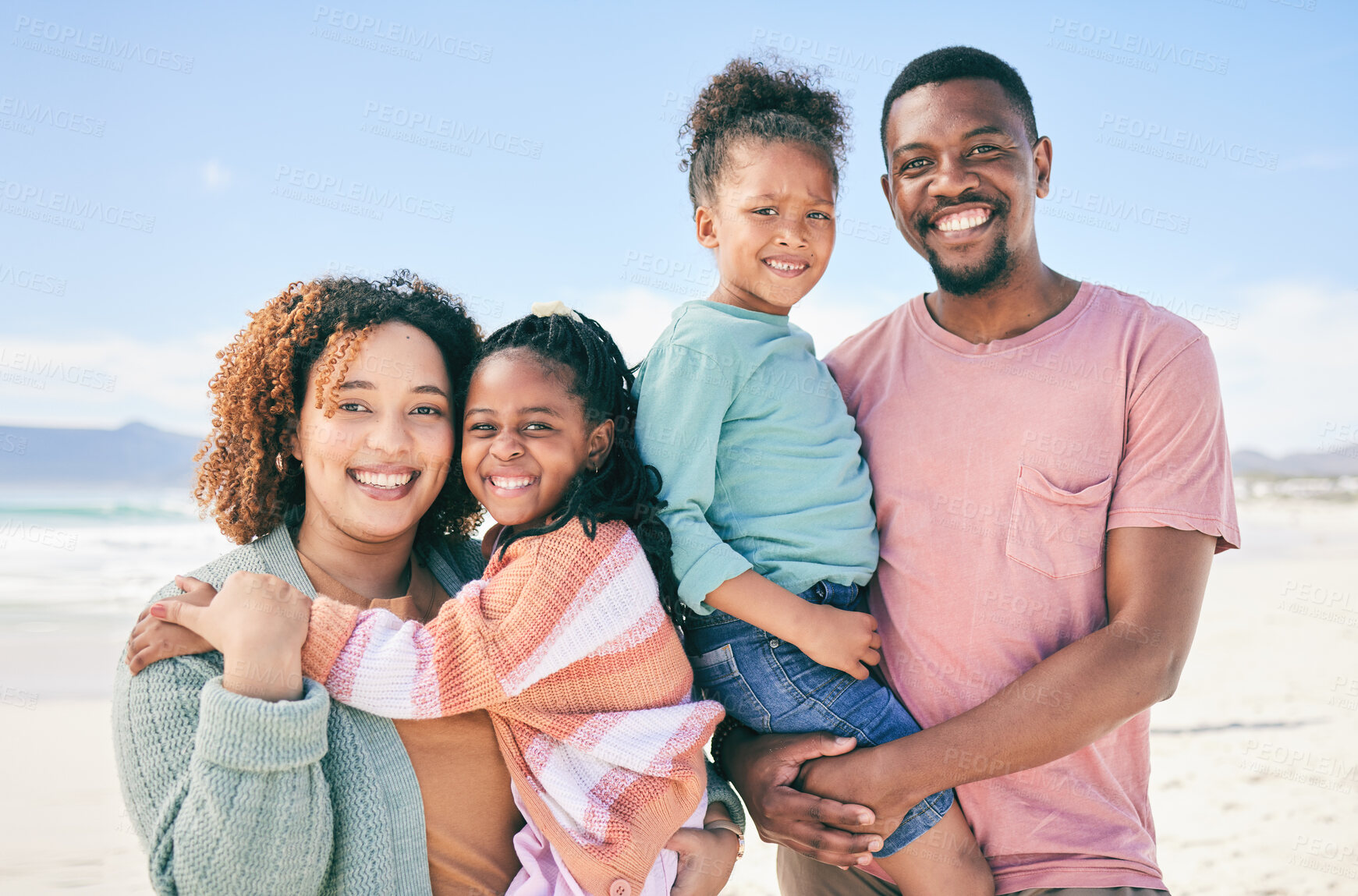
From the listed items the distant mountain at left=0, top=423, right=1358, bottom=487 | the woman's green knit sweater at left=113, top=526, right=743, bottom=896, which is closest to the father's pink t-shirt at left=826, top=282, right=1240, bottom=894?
the woman's green knit sweater at left=113, top=526, right=743, bottom=896

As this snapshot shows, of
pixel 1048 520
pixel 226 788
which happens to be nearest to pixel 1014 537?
pixel 1048 520

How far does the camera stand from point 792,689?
2406mm

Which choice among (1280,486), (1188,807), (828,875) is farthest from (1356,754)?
(1280,486)

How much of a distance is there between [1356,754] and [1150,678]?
7.04 meters

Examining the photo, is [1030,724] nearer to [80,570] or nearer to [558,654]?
[558,654]

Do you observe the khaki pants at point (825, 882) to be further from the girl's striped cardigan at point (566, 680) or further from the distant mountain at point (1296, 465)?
the distant mountain at point (1296, 465)

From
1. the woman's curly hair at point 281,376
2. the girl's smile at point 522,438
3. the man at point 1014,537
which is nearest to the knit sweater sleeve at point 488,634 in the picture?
the girl's smile at point 522,438

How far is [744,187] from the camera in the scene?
2.74 meters

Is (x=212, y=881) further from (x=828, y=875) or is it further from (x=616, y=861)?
(x=828, y=875)

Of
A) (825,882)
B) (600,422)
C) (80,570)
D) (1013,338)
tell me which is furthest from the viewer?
(80,570)

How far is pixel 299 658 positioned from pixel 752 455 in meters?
1.24

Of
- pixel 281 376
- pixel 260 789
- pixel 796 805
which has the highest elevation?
pixel 281 376

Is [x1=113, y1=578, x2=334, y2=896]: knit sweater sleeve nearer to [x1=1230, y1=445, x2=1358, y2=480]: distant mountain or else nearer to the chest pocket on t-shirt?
the chest pocket on t-shirt

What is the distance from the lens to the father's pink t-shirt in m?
2.28
